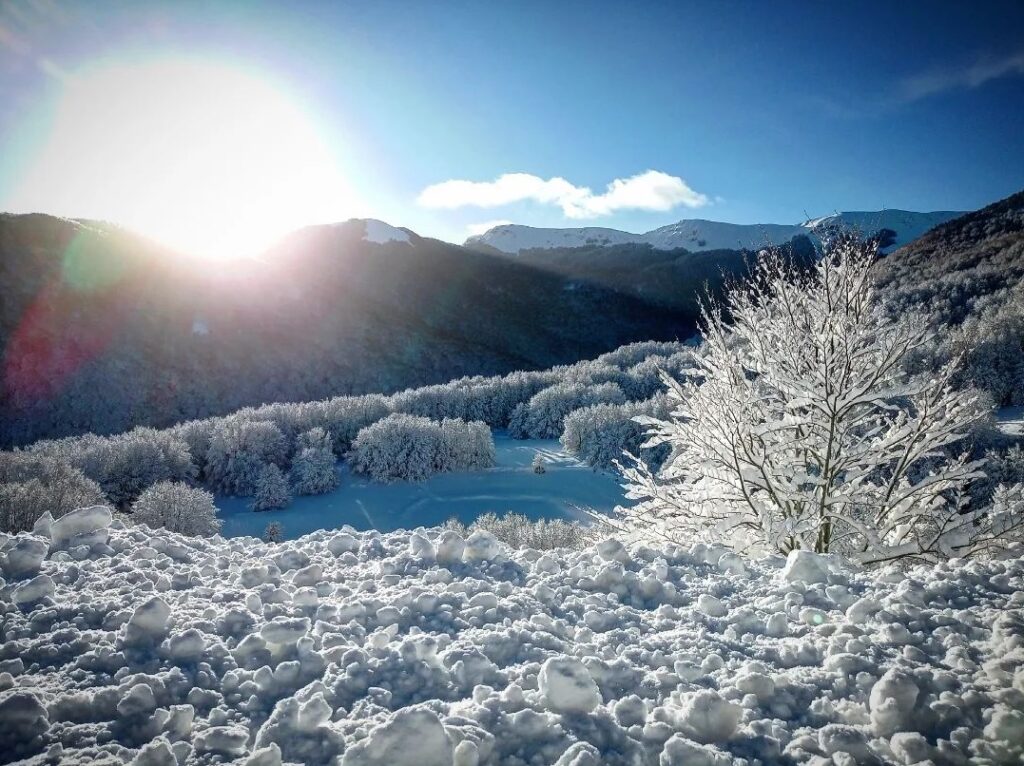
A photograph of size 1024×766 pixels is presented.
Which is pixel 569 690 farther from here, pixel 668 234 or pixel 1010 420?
pixel 668 234

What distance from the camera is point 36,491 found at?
1267 cm

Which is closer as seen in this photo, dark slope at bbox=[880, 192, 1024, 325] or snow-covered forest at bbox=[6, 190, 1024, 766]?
snow-covered forest at bbox=[6, 190, 1024, 766]

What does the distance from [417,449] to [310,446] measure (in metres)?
5.46

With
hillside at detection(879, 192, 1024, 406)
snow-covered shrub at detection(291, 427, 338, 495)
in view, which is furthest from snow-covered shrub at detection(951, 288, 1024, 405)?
snow-covered shrub at detection(291, 427, 338, 495)

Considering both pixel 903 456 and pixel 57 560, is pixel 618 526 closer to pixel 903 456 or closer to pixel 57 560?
pixel 903 456

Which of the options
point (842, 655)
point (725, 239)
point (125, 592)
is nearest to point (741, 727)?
point (842, 655)

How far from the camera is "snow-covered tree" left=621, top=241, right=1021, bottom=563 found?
5.57 meters

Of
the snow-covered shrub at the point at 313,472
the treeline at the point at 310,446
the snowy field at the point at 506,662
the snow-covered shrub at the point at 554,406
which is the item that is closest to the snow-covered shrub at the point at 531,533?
the treeline at the point at 310,446

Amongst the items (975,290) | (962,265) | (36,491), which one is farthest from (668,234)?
(36,491)

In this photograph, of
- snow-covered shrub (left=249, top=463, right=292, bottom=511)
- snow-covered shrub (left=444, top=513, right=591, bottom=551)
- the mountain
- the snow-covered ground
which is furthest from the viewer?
the mountain

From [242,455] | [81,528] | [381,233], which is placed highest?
[381,233]

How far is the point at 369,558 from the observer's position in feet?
14.2

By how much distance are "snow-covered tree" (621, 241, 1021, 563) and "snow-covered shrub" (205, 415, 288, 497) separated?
73.2ft

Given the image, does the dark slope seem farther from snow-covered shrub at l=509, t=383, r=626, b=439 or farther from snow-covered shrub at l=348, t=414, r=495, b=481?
snow-covered shrub at l=348, t=414, r=495, b=481
